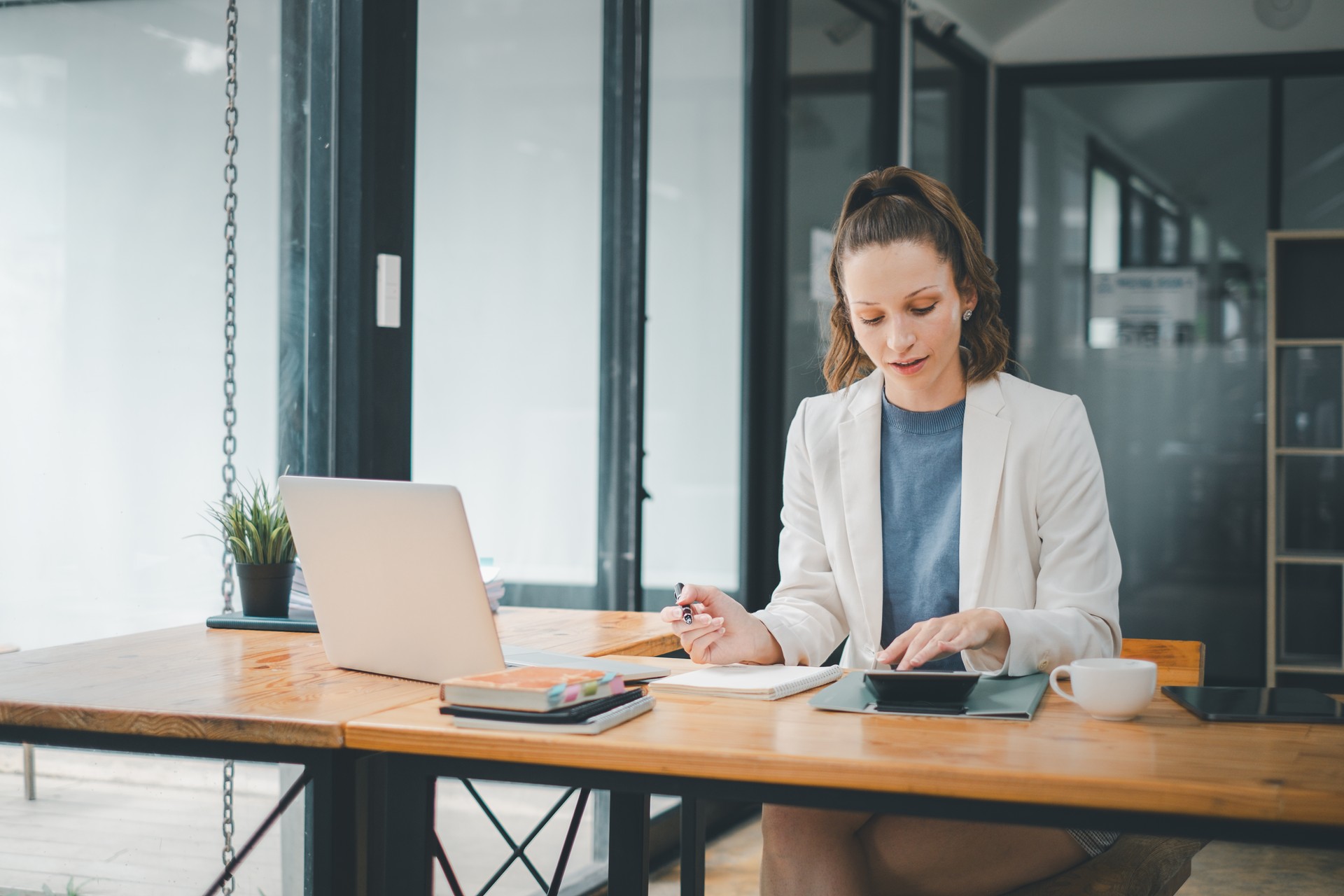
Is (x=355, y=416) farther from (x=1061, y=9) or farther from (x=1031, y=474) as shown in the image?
(x=1061, y=9)

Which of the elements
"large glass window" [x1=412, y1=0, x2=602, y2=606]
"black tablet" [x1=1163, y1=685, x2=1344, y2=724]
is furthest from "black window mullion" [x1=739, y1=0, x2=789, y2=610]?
"black tablet" [x1=1163, y1=685, x2=1344, y2=724]

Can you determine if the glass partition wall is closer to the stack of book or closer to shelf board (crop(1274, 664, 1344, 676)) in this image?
the stack of book

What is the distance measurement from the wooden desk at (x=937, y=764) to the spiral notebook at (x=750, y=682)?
3 cm

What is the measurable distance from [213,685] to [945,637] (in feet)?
3.00

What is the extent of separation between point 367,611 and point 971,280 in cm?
106

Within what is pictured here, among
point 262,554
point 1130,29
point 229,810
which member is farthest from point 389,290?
point 1130,29

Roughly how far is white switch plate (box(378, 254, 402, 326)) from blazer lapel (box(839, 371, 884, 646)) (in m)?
0.98

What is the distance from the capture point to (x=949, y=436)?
81.7 inches

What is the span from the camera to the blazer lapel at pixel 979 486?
6.47 ft

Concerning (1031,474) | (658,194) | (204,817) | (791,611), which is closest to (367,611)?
(791,611)

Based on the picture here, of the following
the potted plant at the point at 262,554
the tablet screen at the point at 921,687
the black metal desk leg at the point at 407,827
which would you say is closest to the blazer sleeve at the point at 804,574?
the tablet screen at the point at 921,687

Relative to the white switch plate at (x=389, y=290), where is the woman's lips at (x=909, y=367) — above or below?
below

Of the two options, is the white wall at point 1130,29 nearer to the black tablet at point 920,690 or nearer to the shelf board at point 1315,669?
the shelf board at point 1315,669

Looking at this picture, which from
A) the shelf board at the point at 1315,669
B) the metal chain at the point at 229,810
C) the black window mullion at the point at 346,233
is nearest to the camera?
the metal chain at the point at 229,810
